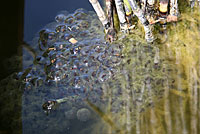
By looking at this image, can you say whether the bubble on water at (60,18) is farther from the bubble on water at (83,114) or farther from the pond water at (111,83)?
the bubble on water at (83,114)

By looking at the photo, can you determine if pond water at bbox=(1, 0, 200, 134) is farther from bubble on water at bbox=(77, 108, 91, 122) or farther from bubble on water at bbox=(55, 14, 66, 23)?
bubble on water at bbox=(55, 14, 66, 23)

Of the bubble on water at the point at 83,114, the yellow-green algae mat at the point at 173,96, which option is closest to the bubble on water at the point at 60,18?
the yellow-green algae mat at the point at 173,96

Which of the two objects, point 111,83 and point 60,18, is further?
point 60,18

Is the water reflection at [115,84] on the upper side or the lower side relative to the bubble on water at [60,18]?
lower

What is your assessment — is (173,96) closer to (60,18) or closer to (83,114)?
(83,114)

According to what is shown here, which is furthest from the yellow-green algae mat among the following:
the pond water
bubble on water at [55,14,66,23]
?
bubble on water at [55,14,66,23]

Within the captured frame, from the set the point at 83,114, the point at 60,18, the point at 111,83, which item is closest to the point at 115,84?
the point at 111,83

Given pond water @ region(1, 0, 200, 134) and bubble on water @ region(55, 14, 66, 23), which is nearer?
pond water @ region(1, 0, 200, 134)
